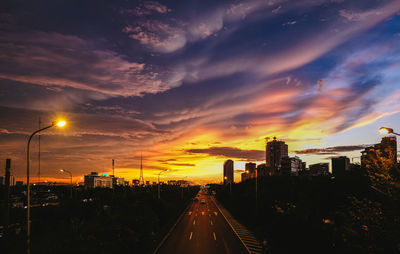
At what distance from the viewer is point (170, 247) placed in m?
26.6

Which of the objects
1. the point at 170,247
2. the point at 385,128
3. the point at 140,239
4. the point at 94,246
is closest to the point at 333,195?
the point at 170,247

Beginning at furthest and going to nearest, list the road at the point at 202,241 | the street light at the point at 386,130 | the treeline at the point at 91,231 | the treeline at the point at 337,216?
the road at the point at 202,241
the treeline at the point at 91,231
the treeline at the point at 337,216
the street light at the point at 386,130

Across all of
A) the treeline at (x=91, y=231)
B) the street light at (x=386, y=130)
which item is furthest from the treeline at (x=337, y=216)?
the treeline at (x=91, y=231)

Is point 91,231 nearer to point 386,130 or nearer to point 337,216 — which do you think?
point 386,130

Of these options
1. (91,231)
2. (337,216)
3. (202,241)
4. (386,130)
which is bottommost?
(202,241)

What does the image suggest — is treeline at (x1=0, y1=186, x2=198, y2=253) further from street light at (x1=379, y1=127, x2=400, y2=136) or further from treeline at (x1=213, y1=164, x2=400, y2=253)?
street light at (x1=379, y1=127, x2=400, y2=136)

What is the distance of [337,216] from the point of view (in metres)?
34.5

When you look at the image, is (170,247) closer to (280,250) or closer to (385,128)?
(280,250)

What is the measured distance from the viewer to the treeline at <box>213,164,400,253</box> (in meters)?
12.2

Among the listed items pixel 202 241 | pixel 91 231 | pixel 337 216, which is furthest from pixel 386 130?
pixel 337 216

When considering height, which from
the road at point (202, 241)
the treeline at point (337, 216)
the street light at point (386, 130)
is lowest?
the road at point (202, 241)

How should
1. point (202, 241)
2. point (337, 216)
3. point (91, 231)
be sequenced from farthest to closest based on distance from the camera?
point (337, 216)
point (202, 241)
point (91, 231)

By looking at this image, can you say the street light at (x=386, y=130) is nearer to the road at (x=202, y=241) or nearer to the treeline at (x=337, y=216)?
the treeline at (x=337, y=216)

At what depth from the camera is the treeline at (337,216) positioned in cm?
1217
